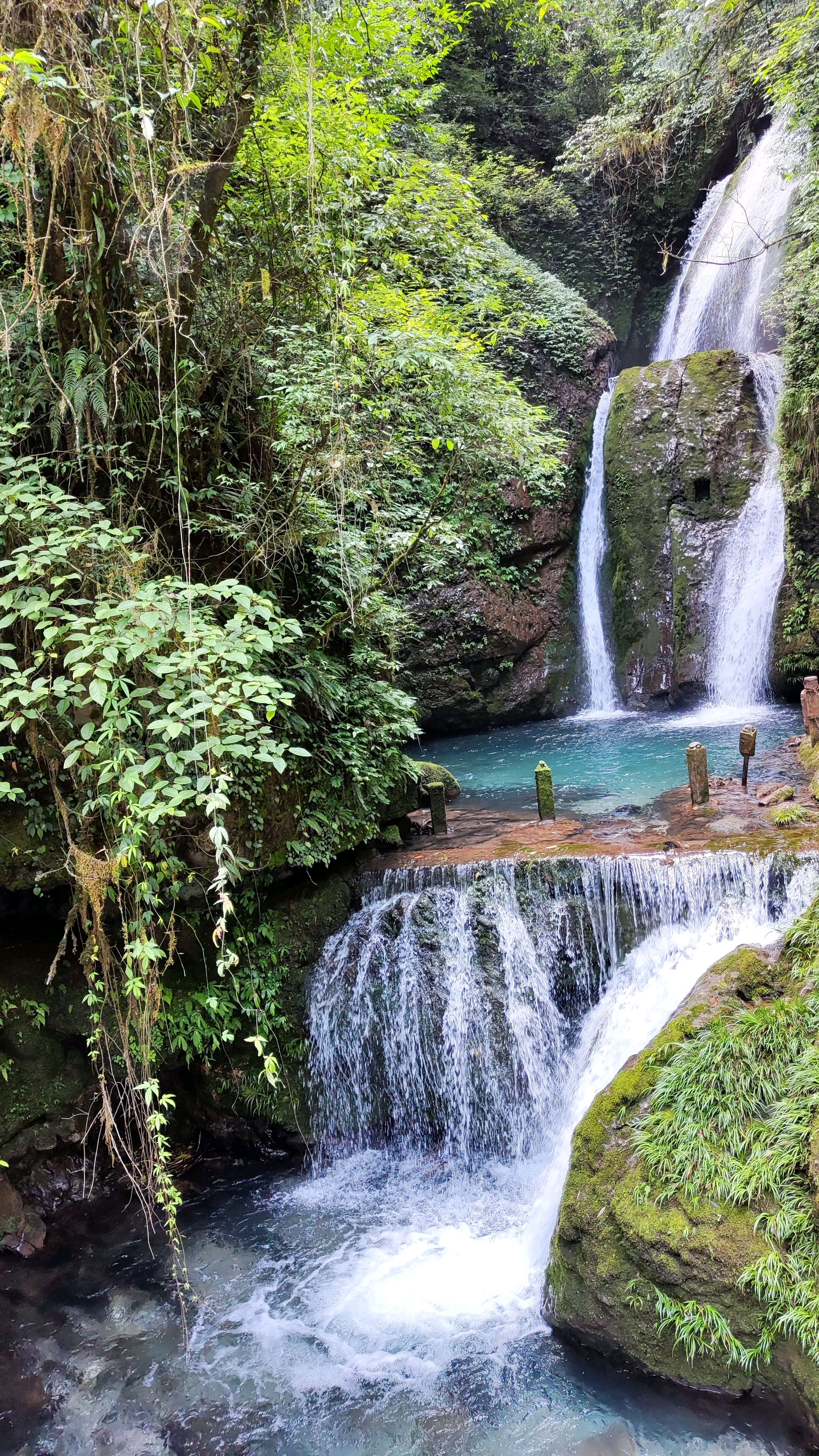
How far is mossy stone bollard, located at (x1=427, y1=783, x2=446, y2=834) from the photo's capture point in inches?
→ 316

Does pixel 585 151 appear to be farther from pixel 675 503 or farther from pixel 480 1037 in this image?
pixel 480 1037

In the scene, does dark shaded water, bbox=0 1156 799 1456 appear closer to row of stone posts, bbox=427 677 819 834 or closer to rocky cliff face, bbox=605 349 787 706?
row of stone posts, bbox=427 677 819 834

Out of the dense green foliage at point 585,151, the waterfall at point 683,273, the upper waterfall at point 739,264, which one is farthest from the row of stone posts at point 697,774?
the waterfall at point 683,273

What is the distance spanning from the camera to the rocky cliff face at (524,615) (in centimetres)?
1423

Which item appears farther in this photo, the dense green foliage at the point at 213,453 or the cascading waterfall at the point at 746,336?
the cascading waterfall at the point at 746,336

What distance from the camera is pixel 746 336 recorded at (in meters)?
16.0

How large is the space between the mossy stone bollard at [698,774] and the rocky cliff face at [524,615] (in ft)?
22.1

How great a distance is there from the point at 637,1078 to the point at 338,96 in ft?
21.9

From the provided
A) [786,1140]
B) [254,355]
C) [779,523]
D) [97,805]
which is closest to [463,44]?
[779,523]

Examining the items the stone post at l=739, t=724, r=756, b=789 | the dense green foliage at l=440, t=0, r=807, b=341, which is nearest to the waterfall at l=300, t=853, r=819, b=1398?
the stone post at l=739, t=724, r=756, b=789

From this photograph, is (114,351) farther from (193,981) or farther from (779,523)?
(779,523)

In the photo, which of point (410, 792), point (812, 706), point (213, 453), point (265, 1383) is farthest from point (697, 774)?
point (265, 1383)

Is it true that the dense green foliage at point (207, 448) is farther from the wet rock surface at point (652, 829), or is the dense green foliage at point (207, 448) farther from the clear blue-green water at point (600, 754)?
the clear blue-green water at point (600, 754)

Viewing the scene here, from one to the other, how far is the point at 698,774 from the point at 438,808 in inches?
95.9
